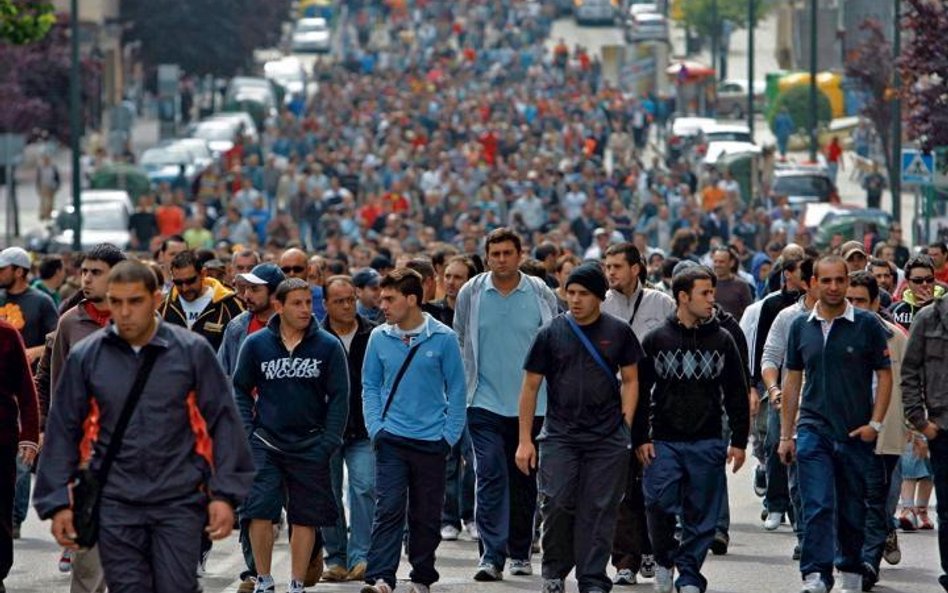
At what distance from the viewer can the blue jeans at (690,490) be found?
14.0 meters

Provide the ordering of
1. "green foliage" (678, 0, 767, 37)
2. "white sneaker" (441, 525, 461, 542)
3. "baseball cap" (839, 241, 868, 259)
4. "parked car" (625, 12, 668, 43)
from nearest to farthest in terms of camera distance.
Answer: "white sneaker" (441, 525, 461, 542), "baseball cap" (839, 241, 868, 259), "green foliage" (678, 0, 767, 37), "parked car" (625, 12, 668, 43)

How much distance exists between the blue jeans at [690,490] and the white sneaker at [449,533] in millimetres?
3316

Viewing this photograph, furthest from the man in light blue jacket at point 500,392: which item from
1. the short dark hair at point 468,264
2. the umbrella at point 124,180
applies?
the umbrella at point 124,180

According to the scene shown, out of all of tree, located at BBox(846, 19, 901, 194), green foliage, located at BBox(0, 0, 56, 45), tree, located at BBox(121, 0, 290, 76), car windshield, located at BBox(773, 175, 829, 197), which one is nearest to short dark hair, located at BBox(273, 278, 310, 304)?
green foliage, located at BBox(0, 0, 56, 45)

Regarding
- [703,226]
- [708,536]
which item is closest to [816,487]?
[708,536]

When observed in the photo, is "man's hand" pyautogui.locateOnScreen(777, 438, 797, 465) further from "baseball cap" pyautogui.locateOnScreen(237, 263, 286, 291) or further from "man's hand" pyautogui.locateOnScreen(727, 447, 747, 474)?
"baseball cap" pyautogui.locateOnScreen(237, 263, 286, 291)

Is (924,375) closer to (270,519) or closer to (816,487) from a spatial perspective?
(816,487)

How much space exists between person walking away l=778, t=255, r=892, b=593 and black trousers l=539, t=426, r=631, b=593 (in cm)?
92

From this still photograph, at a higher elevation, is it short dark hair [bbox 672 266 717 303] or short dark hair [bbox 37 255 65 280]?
short dark hair [bbox 672 266 717 303]

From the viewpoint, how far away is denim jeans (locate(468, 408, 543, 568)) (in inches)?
599

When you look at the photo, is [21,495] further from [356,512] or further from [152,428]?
[152,428]

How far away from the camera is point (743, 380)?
46.0 feet

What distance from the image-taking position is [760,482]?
62.4 ft

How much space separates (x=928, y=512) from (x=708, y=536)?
4.96 meters
